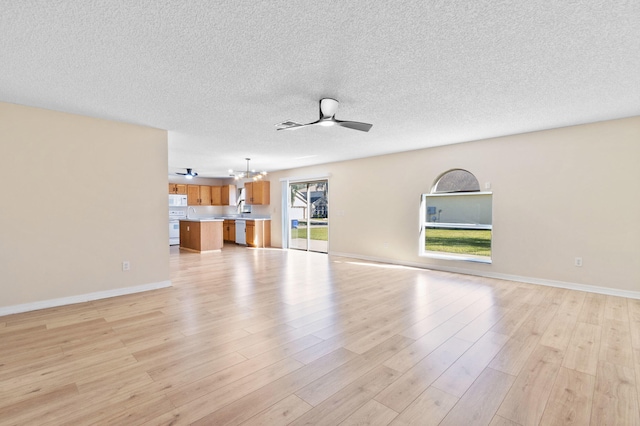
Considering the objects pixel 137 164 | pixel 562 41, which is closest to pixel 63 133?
pixel 137 164

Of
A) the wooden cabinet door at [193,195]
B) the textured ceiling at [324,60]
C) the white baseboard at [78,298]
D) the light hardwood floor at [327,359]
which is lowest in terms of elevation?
the light hardwood floor at [327,359]

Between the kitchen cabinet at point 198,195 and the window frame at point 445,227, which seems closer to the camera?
the window frame at point 445,227

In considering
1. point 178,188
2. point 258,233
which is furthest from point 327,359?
point 178,188

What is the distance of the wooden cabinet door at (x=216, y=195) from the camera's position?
11094 mm

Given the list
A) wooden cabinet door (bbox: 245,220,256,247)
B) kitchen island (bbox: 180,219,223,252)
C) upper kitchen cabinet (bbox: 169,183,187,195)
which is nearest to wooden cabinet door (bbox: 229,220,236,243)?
wooden cabinet door (bbox: 245,220,256,247)

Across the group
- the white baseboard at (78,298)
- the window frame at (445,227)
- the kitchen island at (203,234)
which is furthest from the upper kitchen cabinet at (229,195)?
the window frame at (445,227)

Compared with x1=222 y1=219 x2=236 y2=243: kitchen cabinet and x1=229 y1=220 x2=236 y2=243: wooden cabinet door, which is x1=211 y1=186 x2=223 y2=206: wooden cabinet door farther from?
x1=229 y1=220 x2=236 y2=243: wooden cabinet door

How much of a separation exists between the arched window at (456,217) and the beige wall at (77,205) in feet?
16.4

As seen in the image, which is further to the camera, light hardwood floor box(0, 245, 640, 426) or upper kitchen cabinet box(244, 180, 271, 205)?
upper kitchen cabinet box(244, 180, 271, 205)

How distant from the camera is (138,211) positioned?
14.0ft

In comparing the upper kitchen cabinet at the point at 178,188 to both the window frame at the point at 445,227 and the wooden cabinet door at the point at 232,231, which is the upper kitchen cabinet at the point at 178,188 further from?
the window frame at the point at 445,227

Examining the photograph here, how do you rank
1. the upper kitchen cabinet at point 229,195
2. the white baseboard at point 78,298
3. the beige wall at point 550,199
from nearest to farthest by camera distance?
the white baseboard at point 78,298, the beige wall at point 550,199, the upper kitchen cabinet at point 229,195

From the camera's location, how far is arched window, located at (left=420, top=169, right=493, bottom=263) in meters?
5.44

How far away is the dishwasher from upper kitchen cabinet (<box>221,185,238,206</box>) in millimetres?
1424
